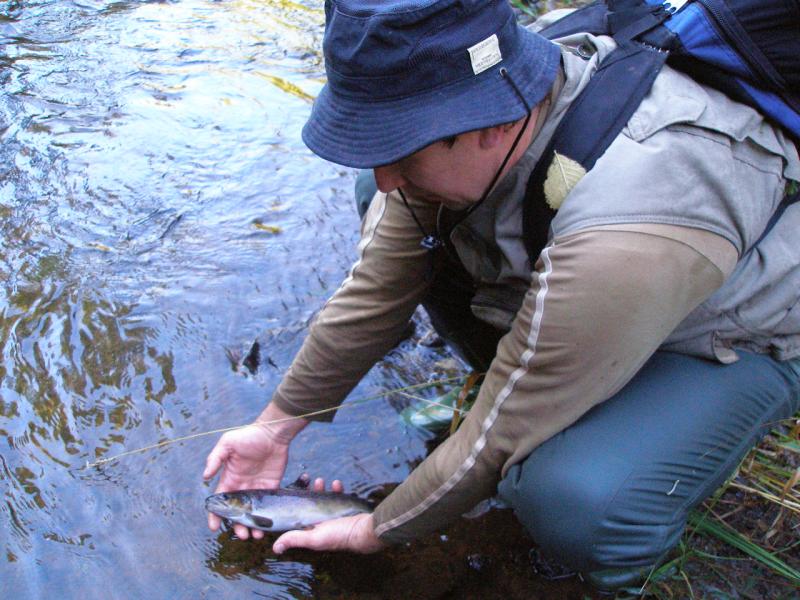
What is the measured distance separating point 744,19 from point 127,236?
3.20 meters

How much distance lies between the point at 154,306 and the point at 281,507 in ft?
4.53

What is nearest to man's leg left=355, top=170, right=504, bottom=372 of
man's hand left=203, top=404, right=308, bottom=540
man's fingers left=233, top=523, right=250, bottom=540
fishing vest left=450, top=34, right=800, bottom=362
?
fishing vest left=450, top=34, right=800, bottom=362

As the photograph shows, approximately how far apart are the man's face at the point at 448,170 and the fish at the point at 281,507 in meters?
1.23

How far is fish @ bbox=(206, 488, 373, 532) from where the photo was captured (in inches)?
109

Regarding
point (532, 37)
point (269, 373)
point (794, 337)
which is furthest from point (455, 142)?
point (269, 373)

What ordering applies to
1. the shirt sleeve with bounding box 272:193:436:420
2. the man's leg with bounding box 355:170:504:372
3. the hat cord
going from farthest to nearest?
1. the man's leg with bounding box 355:170:504:372
2. the shirt sleeve with bounding box 272:193:436:420
3. the hat cord

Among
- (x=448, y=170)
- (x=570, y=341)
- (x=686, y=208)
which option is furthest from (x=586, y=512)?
(x=448, y=170)

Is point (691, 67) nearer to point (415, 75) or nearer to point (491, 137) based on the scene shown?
point (491, 137)

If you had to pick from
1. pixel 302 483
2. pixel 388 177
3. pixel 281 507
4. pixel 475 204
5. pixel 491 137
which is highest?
pixel 491 137

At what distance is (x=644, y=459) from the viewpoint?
7.22 feet

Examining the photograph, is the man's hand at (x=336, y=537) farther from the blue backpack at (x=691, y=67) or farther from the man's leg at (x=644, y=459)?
the blue backpack at (x=691, y=67)

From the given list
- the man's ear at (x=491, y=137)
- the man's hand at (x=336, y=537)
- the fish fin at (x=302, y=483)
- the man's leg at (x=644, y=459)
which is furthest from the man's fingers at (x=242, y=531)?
the man's ear at (x=491, y=137)

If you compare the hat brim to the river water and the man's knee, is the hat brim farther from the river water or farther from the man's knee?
the river water

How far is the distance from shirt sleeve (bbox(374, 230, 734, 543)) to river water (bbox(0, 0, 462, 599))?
861mm
